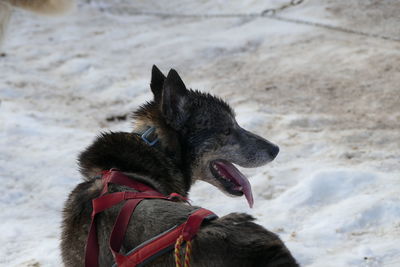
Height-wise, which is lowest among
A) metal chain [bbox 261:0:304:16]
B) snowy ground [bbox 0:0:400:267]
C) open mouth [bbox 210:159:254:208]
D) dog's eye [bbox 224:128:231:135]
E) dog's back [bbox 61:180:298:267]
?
snowy ground [bbox 0:0:400:267]

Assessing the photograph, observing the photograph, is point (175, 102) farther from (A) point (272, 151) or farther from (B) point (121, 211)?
(B) point (121, 211)

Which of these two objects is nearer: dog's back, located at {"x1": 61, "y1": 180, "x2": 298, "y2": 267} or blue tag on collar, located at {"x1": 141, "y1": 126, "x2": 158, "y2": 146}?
dog's back, located at {"x1": 61, "y1": 180, "x2": 298, "y2": 267}

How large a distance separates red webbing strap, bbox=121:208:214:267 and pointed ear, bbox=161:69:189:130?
1.21m

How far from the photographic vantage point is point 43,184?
5855 mm

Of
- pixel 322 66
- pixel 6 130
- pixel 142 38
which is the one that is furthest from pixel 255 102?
pixel 142 38

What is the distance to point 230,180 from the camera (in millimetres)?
3875

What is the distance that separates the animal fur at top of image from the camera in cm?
812

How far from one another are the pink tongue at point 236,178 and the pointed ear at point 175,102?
409 millimetres

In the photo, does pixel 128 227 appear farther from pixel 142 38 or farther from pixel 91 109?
pixel 142 38

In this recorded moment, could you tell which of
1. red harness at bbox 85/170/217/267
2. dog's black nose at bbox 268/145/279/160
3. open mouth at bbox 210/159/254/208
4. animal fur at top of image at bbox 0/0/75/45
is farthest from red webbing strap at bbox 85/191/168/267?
animal fur at top of image at bbox 0/0/75/45

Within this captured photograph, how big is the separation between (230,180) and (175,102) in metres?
0.65

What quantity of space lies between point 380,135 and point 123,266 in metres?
4.14

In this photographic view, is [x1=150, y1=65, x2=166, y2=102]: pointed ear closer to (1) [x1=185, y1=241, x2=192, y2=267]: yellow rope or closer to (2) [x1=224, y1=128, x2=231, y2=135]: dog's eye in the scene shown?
(2) [x1=224, y1=128, x2=231, y2=135]: dog's eye

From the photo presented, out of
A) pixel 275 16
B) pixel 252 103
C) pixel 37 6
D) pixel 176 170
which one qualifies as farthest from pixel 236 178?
pixel 275 16
